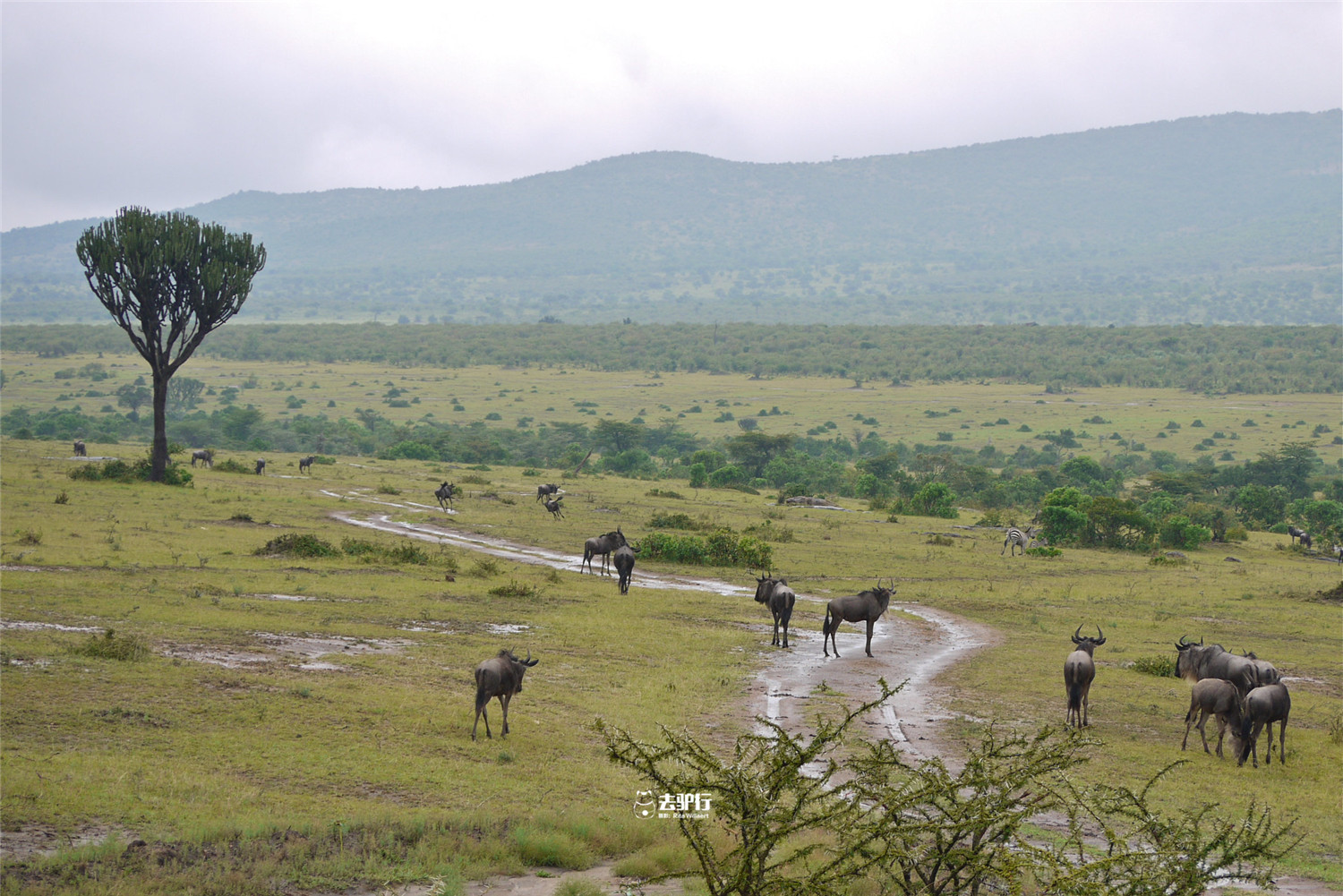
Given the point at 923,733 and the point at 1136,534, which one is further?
the point at 1136,534

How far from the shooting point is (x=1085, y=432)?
98125 millimetres

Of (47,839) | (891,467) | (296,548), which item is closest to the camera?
(47,839)

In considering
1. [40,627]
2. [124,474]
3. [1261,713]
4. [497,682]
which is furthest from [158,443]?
[1261,713]

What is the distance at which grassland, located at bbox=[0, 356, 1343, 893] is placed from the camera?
1077cm

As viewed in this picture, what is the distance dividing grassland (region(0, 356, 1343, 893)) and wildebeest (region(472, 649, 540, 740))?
508 mm

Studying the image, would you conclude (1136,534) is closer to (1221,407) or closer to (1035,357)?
(1221,407)

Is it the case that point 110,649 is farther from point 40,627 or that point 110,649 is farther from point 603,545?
point 603,545

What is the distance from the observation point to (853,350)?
15650 cm

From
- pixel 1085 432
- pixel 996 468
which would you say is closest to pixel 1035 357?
pixel 1085 432

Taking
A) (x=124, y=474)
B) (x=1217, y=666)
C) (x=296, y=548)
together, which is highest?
(x=124, y=474)

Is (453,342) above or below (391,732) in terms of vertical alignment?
above

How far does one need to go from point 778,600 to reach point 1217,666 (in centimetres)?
844

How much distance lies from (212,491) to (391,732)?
1265 inches

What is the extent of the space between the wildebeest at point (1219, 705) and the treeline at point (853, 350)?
118362mm
